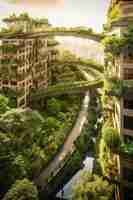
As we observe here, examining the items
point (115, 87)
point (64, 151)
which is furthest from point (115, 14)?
point (64, 151)

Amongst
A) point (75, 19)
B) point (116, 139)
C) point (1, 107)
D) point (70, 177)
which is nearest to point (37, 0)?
point (75, 19)

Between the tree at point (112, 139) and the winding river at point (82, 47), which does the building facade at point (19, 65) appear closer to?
the winding river at point (82, 47)

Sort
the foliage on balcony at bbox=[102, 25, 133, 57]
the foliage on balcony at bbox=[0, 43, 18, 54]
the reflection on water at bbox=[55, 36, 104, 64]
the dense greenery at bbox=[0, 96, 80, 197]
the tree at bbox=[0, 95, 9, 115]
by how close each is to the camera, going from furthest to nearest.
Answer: the reflection on water at bbox=[55, 36, 104, 64] → the foliage on balcony at bbox=[0, 43, 18, 54] → the tree at bbox=[0, 95, 9, 115] → the dense greenery at bbox=[0, 96, 80, 197] → the foliage on balcony at bbox=[102, 25, 133, 57]

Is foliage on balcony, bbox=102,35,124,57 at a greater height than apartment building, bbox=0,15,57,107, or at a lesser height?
greater

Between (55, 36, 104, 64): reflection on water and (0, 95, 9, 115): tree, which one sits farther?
(55, 36, 104, 64): reflection on water

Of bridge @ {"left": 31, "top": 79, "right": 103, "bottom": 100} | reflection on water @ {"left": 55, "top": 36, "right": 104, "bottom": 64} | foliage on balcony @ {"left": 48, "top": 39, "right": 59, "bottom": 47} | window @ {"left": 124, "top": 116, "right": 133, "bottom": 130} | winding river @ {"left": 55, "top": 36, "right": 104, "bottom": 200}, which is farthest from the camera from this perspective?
reflection on water @ {"left": 55, "top": 36, "right": 104, "bottom": 64}

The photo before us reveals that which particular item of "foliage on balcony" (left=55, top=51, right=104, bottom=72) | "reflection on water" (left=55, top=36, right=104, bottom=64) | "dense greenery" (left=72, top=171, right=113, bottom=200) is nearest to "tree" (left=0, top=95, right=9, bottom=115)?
"dense greenery" (left=72, top=171, right=113, bottom=200)

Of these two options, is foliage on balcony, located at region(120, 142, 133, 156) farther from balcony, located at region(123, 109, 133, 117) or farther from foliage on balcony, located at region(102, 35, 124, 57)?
foliage on balcony, located at region(102, 35, 124, 57)
